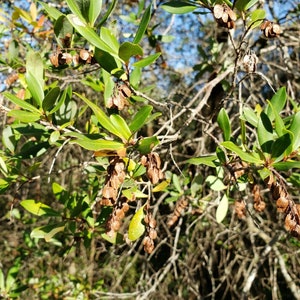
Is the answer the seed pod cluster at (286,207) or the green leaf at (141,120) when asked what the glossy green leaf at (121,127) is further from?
the seed pod cluster at (286,207)

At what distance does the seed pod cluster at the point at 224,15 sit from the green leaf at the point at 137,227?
520mm

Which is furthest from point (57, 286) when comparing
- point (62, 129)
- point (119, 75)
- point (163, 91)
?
point (119, 75)

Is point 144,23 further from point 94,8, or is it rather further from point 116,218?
point 116,218

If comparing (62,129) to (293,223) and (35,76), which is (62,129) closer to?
(35,76)

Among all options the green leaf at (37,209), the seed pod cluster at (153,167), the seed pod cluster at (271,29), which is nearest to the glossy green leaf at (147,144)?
the seed pod cluster at (153,167)

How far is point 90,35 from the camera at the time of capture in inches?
34.2

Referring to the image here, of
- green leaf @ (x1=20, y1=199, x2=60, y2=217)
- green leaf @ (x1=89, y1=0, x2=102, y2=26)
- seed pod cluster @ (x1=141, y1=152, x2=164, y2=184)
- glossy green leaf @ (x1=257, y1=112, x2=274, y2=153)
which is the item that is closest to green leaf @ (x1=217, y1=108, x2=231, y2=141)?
glossy green leaf @ (x1=257, y1=112, x2=274, y2=153)

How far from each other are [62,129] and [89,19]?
310 mm

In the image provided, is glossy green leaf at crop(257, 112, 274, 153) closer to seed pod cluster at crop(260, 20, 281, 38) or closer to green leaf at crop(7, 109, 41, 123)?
seed pod cluster at crop(260, 20, 281, 38)

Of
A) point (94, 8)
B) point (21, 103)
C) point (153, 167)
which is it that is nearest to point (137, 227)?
point (153, 167)

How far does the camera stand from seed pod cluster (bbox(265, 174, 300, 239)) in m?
0.84

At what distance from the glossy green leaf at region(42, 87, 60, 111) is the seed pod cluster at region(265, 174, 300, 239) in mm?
557

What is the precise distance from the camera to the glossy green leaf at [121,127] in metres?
0.93

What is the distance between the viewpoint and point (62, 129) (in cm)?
108
